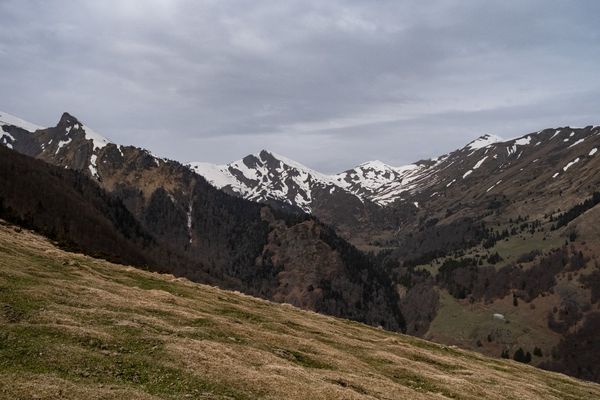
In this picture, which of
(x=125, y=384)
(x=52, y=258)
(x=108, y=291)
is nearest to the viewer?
(x=125, y=384)

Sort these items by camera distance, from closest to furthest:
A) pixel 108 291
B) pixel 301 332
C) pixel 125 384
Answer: pixel 125 384
pixel 108 291
pixel 301 332

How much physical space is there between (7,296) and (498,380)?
50.4 metres

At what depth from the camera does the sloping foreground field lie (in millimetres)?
26891

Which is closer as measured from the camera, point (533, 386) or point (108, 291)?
point (108, 291)

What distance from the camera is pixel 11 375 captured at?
24.2 m

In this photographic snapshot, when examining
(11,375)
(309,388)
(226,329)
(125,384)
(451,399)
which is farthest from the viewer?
(226,329)

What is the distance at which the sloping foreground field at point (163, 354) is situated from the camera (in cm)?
2689

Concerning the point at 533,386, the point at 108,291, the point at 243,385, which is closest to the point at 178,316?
the point at 108,291

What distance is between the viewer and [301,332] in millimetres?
57875

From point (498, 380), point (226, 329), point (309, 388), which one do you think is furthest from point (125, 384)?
point (498, 380)

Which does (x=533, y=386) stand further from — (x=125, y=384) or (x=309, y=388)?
(x=125, y=384)

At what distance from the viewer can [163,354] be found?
3216 cm

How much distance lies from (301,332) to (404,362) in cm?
1187

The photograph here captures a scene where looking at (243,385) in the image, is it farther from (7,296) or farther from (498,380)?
(498,380)
